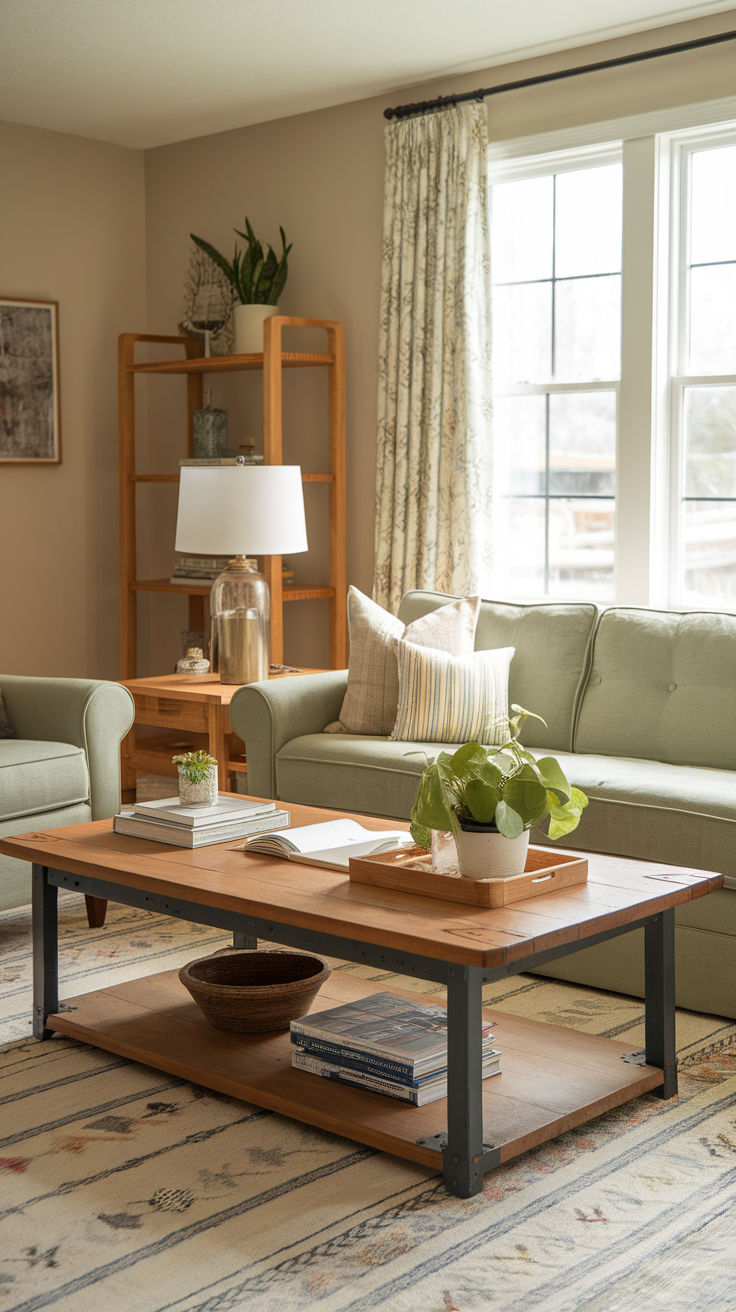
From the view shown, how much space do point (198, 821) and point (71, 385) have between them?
3.49 meters

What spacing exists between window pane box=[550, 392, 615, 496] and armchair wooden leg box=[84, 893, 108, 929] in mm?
2196

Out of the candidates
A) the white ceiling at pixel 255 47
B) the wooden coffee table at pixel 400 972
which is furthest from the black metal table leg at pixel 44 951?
the white ceiling at pixel 255 47

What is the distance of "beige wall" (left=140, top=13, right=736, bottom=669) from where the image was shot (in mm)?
4445

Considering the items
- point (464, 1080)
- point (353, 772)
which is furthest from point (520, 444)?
point (464, 1080)

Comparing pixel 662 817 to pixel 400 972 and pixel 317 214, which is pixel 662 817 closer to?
pixel 400 972

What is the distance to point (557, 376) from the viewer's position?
461cm

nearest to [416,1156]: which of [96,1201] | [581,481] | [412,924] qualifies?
[412,924]

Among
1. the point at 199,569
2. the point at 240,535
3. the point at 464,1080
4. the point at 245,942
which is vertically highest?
the point at 240,535

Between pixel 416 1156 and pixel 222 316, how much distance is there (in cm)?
394

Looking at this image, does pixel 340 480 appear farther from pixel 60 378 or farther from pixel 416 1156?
pixel 416 1156

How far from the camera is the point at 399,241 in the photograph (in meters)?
4.71

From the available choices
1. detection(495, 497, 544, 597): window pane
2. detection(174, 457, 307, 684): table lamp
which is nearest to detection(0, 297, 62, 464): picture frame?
detection(174, 457, 307, 684): table lamp

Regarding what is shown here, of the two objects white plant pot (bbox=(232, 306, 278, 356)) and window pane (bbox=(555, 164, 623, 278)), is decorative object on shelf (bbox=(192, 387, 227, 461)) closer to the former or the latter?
white plant pot (bbox=(232, 306, 278, 356))

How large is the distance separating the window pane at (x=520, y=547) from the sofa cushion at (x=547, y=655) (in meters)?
0.82
